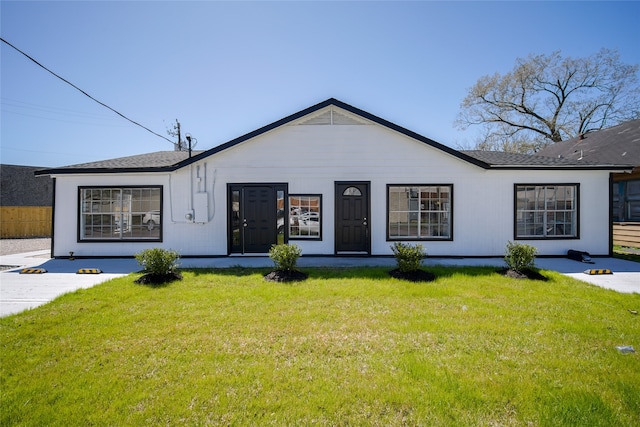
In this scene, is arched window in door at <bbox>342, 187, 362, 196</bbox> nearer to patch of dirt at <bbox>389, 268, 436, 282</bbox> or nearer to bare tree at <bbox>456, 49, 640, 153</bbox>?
patch of dirt at <bbox>389, 268, 436, 282</bbox>

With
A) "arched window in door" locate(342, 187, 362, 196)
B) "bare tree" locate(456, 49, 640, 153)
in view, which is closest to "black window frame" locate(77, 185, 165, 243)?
"arched window in door" locate(342, 187, 362, 196)

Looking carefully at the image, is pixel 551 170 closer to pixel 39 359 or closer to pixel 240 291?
pixel 240 291

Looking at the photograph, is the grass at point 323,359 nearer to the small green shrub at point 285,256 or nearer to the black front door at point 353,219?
the small green shrub at point 285,256

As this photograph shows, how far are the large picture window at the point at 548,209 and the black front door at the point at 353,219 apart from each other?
507 centimetres

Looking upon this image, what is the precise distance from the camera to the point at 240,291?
5984 mm

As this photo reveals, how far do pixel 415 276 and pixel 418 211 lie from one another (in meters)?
3.34

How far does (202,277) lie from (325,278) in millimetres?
2984

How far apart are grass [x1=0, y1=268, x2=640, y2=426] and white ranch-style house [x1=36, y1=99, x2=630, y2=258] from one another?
3.93m

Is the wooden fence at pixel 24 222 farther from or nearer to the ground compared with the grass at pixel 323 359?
farther from the ground

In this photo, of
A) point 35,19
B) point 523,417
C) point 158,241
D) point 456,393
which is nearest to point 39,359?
point 456,393

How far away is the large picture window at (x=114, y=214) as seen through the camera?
32.3 feet

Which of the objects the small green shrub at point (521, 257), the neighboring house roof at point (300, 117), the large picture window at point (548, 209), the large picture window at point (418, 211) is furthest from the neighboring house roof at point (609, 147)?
the small green shrub at point (521, 257)

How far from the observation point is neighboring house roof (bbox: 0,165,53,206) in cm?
2236

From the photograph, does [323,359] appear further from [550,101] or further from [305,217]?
[550,101]
